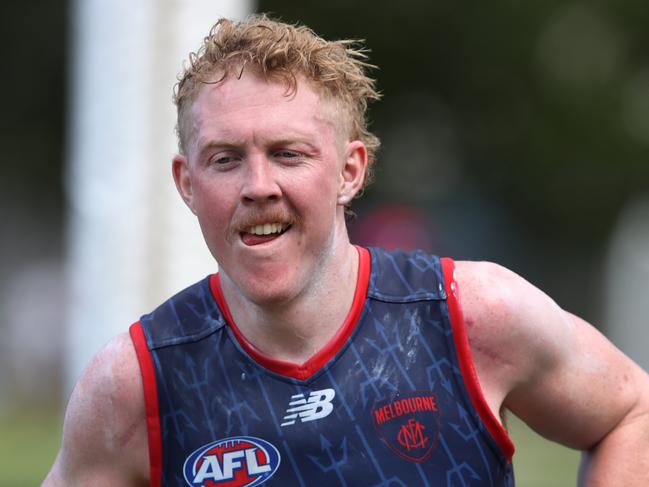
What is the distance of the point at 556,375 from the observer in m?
3.51

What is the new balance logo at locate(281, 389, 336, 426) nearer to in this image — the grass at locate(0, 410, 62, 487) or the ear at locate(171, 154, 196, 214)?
the ear at locate(171, 154, 196, 214)

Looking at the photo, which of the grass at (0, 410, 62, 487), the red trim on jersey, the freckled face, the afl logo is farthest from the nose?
the grass at (0, 410, 62, 487)

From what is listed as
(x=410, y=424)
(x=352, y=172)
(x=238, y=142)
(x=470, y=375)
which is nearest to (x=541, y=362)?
(x=470, y=375)

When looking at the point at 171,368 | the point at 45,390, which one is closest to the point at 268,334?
the point at 171,368

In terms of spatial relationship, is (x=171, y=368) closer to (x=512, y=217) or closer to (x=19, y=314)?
(x=19, y=314)

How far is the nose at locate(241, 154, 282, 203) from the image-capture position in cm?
320

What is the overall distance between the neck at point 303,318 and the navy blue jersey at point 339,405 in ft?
0.11

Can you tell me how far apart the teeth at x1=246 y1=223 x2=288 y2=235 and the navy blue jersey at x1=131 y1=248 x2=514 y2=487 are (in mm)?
365

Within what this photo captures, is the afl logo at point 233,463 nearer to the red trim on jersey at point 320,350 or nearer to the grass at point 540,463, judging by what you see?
the red trim on jersey at point 320,350

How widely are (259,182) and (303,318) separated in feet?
1.50

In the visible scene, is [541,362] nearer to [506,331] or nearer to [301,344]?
Answer: [506,331]

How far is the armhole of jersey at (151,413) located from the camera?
342 cm

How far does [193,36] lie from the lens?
860 cm

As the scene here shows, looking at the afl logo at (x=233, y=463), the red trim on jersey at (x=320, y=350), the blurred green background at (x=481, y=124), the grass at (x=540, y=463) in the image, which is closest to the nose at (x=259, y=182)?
the red trim on jersey at (x=320, y=350)
